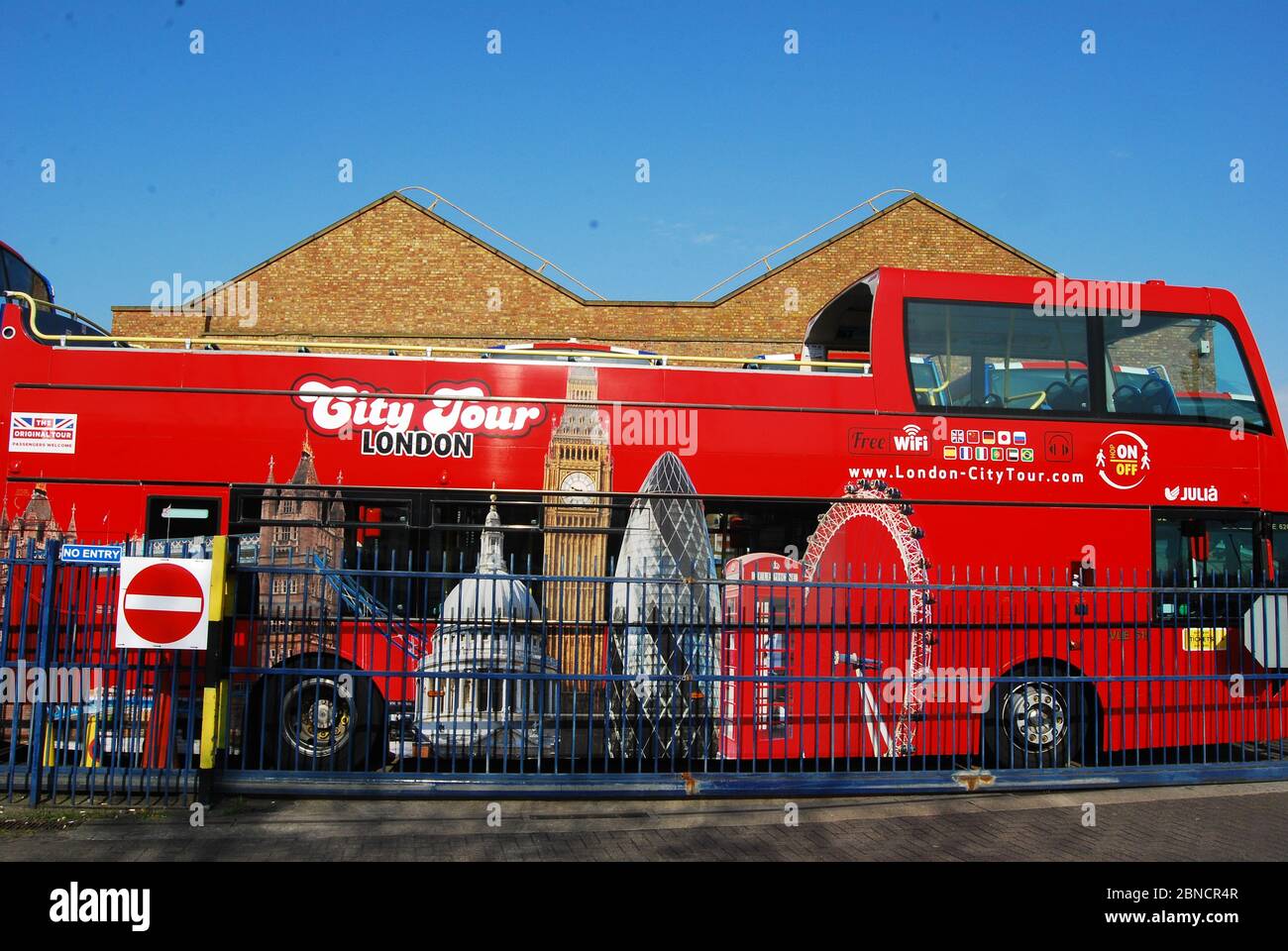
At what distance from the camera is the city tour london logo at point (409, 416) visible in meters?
8.26

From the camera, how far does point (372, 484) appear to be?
8.22m

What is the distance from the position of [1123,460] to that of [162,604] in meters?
7.82

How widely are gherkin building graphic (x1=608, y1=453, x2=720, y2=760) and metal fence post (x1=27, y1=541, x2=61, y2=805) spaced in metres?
4.02

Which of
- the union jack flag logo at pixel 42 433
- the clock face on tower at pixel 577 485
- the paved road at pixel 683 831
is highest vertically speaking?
the union jack flag logo at pixel 42 433

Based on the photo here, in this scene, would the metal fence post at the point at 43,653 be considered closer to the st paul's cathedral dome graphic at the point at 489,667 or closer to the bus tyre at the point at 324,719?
the bus tyre at the point at 324,719

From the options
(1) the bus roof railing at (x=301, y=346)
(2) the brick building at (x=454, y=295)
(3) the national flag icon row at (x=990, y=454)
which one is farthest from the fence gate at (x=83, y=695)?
(2) the brick building at (x=454, y=295)

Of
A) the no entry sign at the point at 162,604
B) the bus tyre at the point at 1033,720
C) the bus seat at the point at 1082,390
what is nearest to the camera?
the no entry sign at the point at 162,604

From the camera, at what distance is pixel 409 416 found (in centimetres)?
834

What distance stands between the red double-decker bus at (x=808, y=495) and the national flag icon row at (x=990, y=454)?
0.02 metres

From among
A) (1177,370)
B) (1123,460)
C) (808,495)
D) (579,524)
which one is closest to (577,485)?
(579,524)

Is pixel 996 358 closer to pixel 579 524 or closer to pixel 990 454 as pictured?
pixel 990 454

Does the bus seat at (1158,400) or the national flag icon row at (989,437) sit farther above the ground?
the bus seat at (1158,400)
